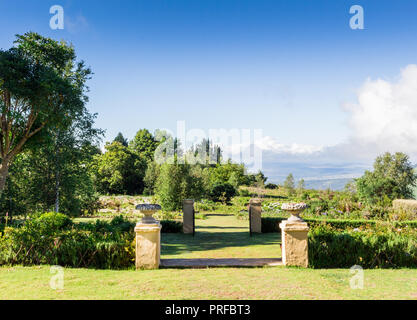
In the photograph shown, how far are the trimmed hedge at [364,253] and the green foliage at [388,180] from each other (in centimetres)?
1508

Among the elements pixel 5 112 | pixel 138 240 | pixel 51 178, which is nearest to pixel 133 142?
pixel 51 178

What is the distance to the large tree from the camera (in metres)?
12.2

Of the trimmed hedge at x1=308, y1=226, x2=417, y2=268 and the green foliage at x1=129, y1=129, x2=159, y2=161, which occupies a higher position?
the green foliage at x1=129, y1=129, x2=159, y2=161

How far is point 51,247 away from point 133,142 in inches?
1964

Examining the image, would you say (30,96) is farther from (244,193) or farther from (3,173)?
(244,193)

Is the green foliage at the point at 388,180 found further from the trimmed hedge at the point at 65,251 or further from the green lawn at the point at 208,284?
the trimmed hedge at the point at 65,251

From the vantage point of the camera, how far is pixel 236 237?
11.4 m

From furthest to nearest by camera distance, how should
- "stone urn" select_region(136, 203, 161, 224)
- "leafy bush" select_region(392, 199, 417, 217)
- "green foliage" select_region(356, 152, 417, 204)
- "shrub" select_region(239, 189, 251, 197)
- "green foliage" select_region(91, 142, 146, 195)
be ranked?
"green foliage" select_region(91, 142, 146, 195), "shrub" select_region(239, 189, 251, 197), "green foliage" select_region(356, 152, 417, 204), "leafy bush" select_region(392, 199, 417, 217), "stone urn" select_region(136, 203, 161, 224)

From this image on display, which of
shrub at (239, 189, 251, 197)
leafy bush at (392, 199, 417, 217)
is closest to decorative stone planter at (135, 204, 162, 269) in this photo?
leafy bush at (392, 199, 417, 217)

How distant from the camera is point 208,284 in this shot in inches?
202

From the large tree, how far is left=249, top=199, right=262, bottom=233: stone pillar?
9.90m

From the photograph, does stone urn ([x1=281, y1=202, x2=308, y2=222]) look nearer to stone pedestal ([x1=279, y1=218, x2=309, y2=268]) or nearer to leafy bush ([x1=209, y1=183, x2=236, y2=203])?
stone pedestal ([x1=279, y1=218, x2=309, y2=268])
